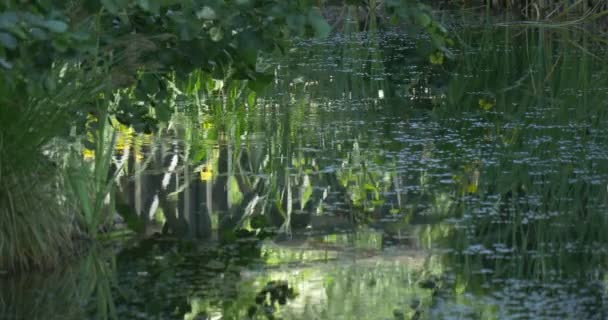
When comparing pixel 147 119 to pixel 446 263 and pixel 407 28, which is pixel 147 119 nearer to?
pixel 446 263

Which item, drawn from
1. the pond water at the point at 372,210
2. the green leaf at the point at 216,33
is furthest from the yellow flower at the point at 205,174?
the green leaf at the point at 216,33

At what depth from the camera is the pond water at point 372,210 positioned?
3494mm

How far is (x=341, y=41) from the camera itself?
10.1m

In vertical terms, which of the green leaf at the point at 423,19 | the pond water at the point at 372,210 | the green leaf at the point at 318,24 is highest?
the green leaf at the point at 423,19

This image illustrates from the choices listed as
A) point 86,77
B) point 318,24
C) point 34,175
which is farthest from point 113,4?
point 34,175

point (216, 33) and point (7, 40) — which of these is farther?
point (216, 33)

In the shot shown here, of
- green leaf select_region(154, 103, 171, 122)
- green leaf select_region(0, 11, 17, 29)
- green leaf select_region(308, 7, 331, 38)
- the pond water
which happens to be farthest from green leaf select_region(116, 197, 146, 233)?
green leaf select_region(0, 11, 17, 29)

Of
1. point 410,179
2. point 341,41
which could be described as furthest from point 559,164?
point 341,41

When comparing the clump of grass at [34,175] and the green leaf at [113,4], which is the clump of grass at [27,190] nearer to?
the clump of grass at [34,175]

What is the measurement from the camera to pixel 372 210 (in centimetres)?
455

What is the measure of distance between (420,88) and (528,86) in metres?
0.61

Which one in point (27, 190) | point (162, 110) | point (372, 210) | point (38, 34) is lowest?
point (372, 210)

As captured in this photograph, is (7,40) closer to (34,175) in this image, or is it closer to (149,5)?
(149,5)

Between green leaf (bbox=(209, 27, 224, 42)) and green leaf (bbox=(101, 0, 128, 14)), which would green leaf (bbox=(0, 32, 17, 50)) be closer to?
green leaf (bbox=(101, 0, 128, 14))
